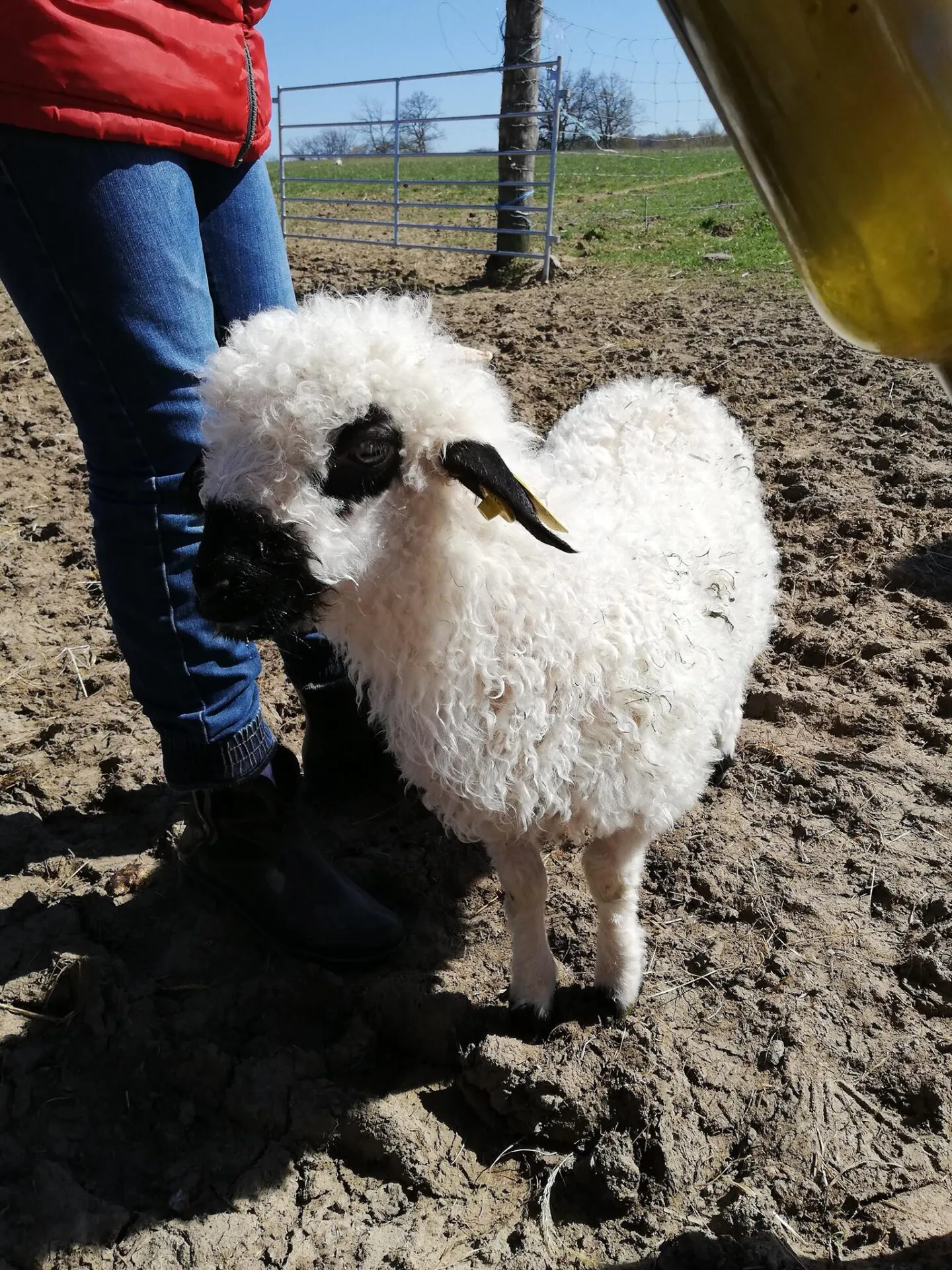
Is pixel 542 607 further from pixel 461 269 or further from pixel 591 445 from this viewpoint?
pixel 461 269

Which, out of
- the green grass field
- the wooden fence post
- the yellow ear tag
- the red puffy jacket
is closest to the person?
the red puffy jacket

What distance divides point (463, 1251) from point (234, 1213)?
→ 432 millimetres

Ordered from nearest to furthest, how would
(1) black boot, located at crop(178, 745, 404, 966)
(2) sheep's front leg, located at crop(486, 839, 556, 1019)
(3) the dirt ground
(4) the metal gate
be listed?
(3) the dirt ground
(2) sheep's front leg, located at crop(486, 839, 556, 1019)
(1) black boot, located at crop(178, 745, 404, 966)
(4) the metal gate

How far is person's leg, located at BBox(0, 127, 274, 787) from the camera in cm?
151

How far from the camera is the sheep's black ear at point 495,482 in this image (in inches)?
59.5

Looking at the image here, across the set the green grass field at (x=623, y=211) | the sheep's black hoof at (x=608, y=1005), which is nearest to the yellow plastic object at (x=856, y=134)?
the sheep's black hoof at (x=608, y=1005)

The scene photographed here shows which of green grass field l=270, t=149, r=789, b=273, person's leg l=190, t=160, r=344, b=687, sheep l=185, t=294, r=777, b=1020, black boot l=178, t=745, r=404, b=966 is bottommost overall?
black boot l=178, t=745, r=404, b=966

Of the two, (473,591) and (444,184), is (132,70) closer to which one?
(473,591)

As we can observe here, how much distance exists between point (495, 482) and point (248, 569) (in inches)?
17.6

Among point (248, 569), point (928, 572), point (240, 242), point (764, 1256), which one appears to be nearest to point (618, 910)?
point (764, 1256)

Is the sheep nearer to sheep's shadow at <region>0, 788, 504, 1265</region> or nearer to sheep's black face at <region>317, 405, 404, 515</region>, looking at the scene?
sheep's black face at <region>317, 405, 404, 515</region>

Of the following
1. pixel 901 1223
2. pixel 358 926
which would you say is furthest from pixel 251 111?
pixel 901 1223

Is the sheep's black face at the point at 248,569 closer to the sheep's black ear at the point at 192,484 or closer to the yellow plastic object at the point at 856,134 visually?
the sheep's black ear at the point at 192,484

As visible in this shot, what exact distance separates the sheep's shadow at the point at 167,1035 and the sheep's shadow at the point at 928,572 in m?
2.03
